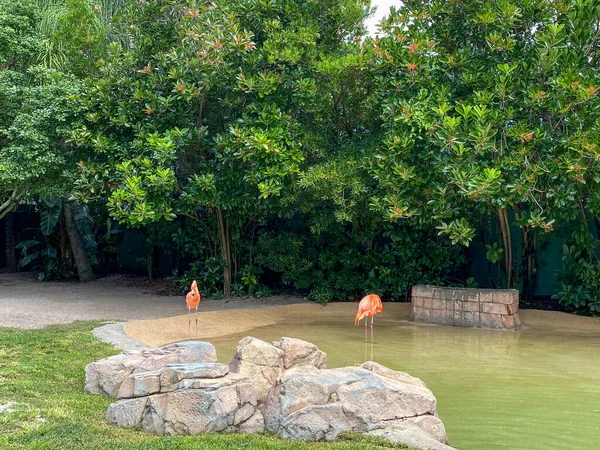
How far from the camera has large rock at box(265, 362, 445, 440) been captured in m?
5.17

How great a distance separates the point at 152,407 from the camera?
5238mm

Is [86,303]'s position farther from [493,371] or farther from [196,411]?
[196,411]

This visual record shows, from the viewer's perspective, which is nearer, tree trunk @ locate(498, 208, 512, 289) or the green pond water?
the green pond water

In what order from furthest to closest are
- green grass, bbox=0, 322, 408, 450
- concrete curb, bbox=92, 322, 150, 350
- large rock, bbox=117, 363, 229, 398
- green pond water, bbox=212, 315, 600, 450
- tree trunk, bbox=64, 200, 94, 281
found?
tree trunk, bbox=64, 200, 94, 281
concrete curb, bbox=92, 322, 150, 350
green pond water, bbox=212, 315, 600, 450
large rock, bbox=117, 363, 229, 398
green grass, bbox=0, 322, 408, 450

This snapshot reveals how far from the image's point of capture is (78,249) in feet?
55.5

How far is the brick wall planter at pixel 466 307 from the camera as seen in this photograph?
11188 mm

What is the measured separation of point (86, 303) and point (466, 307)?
6.88m

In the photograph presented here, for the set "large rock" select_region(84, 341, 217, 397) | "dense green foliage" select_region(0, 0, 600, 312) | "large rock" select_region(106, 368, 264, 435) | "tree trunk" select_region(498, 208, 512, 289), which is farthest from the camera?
"tree trunk" select_region(498, 208, 512, 289)

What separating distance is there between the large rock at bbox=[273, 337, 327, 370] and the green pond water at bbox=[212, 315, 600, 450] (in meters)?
1.27

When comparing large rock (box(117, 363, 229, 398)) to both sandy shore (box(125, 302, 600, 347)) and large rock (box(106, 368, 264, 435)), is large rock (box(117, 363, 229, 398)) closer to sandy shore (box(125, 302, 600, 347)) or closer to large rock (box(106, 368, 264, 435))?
large rock (box(106, 368, 264, 435))

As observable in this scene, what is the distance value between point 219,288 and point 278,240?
1.84 meters

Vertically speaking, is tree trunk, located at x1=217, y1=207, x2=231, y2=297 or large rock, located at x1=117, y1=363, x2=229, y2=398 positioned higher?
tree trunk, located at x1=217, y1=207, x2=231, y2=297

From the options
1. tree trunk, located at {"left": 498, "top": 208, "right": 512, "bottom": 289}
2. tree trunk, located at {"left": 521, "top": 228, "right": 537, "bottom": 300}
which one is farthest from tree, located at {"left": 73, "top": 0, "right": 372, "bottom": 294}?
tree trunk, located at {"left": 521, "top": 228, "right": 537, "bottom": 300}

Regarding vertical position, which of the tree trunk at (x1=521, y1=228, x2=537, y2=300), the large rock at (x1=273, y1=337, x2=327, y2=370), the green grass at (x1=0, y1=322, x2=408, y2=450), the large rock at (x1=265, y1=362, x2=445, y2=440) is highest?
the tree trunk at (x1=521, y1=228, x2=537, y2=300)
